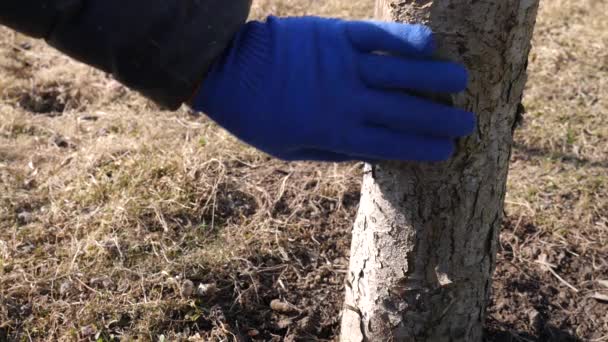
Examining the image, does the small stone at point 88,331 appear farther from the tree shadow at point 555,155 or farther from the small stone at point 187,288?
the tree shadow at point 555,155

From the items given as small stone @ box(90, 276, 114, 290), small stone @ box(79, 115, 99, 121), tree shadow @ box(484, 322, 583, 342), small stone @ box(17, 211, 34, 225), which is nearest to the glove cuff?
small stone @ box(90, 276, 114, 290)

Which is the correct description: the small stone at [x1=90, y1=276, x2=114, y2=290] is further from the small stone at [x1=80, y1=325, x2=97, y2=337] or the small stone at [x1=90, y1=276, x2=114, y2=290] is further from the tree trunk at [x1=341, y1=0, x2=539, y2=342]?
the tree trunk at [x1=341, y1=0, x2=539, y2=342]

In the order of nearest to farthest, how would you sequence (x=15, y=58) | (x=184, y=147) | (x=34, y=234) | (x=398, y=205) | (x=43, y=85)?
(x=398, y=205) → (x=34, y=234) → (x=184, y=147) → (x=43, y=85) → (x=15, y=58)

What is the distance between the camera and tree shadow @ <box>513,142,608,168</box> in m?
2.48

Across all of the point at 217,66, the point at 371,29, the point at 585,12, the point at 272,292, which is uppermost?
the point at 585,12

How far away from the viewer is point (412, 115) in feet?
→ 3.76

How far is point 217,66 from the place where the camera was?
1.21 metres

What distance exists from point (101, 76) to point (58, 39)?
85.1 inches

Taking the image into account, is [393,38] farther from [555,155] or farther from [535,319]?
[555,155]

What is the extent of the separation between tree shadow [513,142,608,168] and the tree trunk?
3.47 ft

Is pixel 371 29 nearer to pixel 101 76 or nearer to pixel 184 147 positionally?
pixel 184 147

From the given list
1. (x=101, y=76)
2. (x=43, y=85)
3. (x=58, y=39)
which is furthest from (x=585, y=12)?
(x=58, y=39)

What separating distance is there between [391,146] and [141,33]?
47 centimetres

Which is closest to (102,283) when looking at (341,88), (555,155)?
(341,88)
